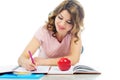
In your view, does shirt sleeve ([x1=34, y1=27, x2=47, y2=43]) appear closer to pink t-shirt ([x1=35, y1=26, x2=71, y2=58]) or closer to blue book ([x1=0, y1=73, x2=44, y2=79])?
pink t-shirt ([x1=35, y1=26, x2=71, y2=58])

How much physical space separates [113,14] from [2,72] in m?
1.09

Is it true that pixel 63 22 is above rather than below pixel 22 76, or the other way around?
above

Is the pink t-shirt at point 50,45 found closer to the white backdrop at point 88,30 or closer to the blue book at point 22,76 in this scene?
the white backdrop at point 88,30

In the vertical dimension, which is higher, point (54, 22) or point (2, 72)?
point (54, 22)

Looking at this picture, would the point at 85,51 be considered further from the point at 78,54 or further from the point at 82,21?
the point at 82,21

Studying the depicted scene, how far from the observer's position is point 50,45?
2.44m

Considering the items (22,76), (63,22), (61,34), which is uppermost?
(63,22)

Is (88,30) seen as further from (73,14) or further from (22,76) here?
(22,76)

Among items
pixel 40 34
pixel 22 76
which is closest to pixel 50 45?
pixel 40 34

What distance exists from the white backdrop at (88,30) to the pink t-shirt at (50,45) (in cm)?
7

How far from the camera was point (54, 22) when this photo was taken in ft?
8.00

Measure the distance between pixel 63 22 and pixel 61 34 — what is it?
0.11 meters

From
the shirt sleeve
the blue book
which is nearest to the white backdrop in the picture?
the shirt sleeve

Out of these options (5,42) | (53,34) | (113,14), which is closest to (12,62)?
(5,42)
